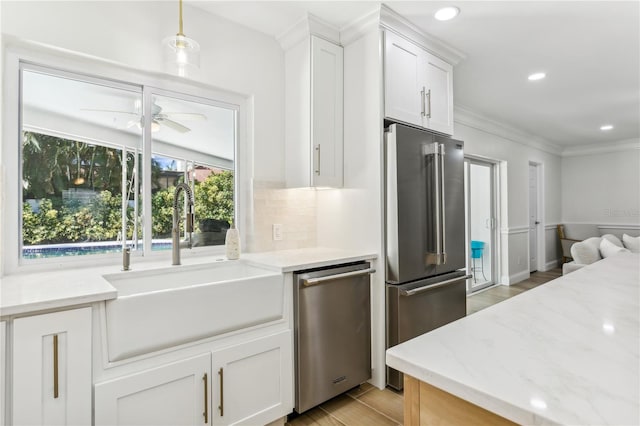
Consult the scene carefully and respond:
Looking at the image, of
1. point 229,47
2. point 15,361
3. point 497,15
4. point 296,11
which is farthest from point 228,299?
point 497,15

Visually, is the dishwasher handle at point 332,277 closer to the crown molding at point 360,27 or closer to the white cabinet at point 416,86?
the white cabinet at point 416,86

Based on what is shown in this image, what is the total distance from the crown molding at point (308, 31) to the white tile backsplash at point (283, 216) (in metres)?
1.08

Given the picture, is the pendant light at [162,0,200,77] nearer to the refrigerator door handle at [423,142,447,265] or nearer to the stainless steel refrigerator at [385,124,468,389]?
the stainless steel refrigerator at [385,124,468,389]

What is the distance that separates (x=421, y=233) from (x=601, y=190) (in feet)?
22.4

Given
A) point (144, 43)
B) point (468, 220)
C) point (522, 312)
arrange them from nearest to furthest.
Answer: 1. point (522, 312)
2. point (144, 43)
3. point (468, 220)

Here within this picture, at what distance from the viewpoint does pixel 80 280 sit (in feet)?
5.13

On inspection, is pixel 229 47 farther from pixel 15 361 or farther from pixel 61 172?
pixel 15 361

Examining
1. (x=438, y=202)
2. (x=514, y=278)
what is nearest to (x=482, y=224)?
(x=514, y=278)

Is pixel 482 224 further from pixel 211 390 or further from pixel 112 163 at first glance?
pixel 112 163

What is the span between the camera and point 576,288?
125cm

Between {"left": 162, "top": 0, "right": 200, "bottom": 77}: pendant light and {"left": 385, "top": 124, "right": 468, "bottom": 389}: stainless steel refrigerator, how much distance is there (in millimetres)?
1295

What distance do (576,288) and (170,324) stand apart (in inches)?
64.0

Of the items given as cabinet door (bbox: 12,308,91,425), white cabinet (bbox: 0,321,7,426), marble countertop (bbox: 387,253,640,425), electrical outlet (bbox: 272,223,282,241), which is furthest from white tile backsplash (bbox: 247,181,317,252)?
marble countertop (bbox: 387,253,640,425)

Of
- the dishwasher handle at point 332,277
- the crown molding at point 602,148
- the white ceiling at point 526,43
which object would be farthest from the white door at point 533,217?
the dishwasher handle at point 332,277
